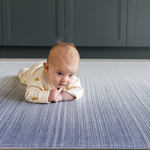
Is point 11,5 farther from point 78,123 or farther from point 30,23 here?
point 78,123

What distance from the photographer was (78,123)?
0.73 meters

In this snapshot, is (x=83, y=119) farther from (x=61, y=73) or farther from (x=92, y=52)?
(x=92, y=52)

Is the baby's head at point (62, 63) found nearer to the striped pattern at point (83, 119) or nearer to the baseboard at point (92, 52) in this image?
the striped pattern at point (83, 119)

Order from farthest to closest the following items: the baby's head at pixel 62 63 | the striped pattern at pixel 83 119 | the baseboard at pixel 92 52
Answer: the baseboard at pixel 92 52 < the baby's head at pixel 62 63 < the striped pattern at pixel 83 119

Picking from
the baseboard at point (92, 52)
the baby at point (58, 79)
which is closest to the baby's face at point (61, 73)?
the baby at point (58, 79)

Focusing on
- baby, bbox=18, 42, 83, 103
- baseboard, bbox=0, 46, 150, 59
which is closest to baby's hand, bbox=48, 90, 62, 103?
baby, bbox=18, 42, 83, 103

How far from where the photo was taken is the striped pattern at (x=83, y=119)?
0.61 meters

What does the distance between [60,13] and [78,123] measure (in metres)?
1.71

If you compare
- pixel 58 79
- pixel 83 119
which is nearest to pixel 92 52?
pixel 58 79

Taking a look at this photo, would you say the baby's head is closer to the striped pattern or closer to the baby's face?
the baby's face

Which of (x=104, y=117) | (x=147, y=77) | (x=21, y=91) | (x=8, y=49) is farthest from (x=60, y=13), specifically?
(x=104, y=117)

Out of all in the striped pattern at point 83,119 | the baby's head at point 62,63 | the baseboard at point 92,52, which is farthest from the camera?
the baseboard at point 92,52

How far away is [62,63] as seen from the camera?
867 mm

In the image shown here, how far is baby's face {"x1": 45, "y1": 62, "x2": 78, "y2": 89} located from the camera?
2.86 ft
